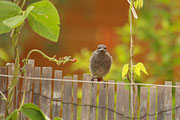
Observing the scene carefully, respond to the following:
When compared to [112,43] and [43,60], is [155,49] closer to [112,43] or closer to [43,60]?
[112,43]

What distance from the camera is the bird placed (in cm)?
272

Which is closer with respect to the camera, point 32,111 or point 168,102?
point 32,111

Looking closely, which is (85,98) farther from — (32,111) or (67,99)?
(32,111)

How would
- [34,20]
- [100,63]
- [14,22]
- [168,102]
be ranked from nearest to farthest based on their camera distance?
[14,22]
[34,20]
[168,102]
[100,63]

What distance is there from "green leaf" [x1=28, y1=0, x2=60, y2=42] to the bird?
1.78 meters

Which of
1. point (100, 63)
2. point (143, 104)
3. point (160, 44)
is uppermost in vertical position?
point (160, 44)

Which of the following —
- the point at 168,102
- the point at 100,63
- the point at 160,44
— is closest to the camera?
the point at 168,102

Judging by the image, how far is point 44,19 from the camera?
3.04 ft

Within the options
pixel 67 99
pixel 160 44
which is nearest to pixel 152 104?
pixel 67 99

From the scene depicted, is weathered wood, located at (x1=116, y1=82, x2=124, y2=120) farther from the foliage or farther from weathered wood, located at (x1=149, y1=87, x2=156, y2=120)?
the foliage

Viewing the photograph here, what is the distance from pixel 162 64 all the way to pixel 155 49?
0.76 feet

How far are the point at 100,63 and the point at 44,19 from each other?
6.03 ft

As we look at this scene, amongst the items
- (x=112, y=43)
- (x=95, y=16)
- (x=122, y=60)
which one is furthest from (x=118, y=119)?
(x=95, y=16)

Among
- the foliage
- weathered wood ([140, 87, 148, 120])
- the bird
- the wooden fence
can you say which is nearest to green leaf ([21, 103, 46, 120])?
the foliage
